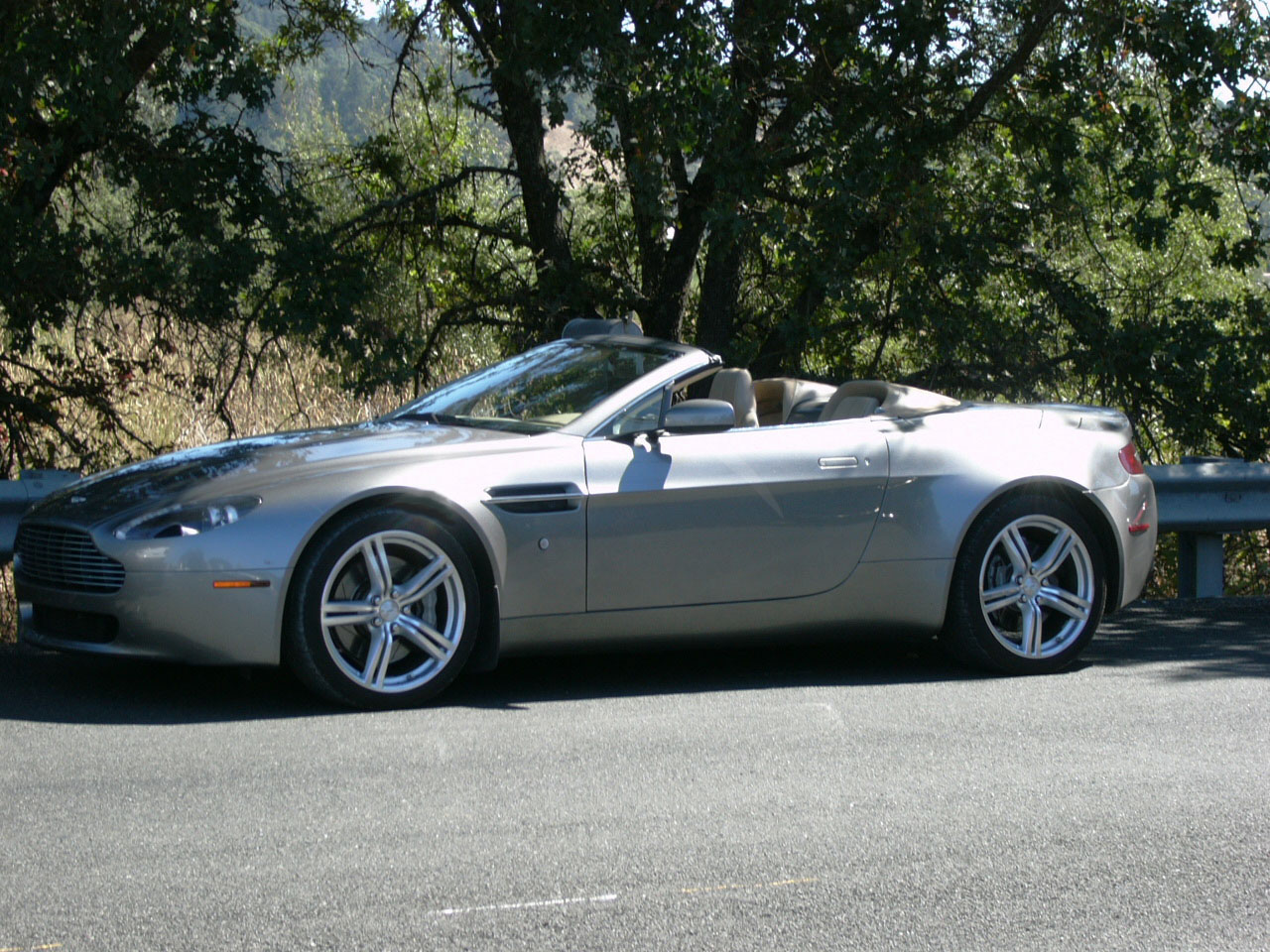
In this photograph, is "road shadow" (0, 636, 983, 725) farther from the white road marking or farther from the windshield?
the white road marking

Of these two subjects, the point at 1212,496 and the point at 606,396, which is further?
the point at 1212,496

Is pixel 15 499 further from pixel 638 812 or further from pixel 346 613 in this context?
pixel 638 812

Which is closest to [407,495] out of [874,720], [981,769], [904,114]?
[874,720]

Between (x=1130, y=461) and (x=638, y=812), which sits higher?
(x=1130, y=461)

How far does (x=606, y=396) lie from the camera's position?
5.97m

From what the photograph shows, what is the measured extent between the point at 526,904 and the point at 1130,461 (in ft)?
13.6

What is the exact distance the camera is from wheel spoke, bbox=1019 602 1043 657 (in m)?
6.27

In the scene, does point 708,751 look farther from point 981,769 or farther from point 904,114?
point 904,114

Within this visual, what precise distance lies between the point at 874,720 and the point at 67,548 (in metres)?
2.93

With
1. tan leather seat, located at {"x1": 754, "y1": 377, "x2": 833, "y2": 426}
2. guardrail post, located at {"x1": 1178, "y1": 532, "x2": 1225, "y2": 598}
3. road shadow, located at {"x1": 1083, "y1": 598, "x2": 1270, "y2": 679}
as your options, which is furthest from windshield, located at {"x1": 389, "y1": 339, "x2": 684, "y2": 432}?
guardrail post, located at {"x1": 1178, "y1": 532, "x2": 1225, "y2": 598}

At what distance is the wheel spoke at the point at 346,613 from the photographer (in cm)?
522

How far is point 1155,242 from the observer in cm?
928

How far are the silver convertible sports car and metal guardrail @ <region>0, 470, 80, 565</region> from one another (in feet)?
3.18

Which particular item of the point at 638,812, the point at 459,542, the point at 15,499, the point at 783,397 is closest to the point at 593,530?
the point at 459,542
